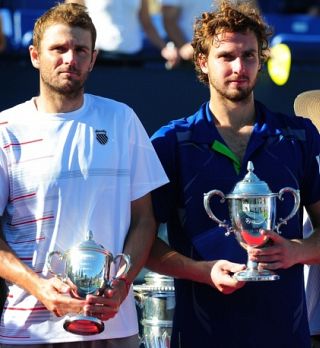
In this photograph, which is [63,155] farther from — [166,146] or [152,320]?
[152,320]

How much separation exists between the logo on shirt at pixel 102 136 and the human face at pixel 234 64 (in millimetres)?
508

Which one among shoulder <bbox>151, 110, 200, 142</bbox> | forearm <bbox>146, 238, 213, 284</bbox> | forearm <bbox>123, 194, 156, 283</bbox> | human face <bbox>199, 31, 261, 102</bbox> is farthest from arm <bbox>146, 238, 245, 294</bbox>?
human face <bbox>199, 31, 261, 102</bbox>

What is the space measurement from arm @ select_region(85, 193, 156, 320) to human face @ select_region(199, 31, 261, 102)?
52cm

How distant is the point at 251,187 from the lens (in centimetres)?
384

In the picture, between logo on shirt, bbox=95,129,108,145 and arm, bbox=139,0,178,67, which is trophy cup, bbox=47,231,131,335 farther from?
arm, bbox=139,0,178,67

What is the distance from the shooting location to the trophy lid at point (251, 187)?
151 inches

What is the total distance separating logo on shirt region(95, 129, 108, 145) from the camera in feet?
13.1

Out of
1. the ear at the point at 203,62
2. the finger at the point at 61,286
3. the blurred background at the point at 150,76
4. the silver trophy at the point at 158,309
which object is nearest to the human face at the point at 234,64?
the ear at the point at 203,62

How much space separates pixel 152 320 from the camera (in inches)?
208

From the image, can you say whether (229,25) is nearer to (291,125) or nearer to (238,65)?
(238,65)

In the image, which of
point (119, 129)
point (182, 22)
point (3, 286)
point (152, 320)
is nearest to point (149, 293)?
point (152, 320)

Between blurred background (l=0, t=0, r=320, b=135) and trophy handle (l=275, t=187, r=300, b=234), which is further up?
blurred background (l=0, t=0, r=320, b=135)

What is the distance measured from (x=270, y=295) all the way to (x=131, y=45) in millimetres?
4493

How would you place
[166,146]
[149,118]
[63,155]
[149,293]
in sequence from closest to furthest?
[63,155] < [166,146] < [149,293] < [149,118]
